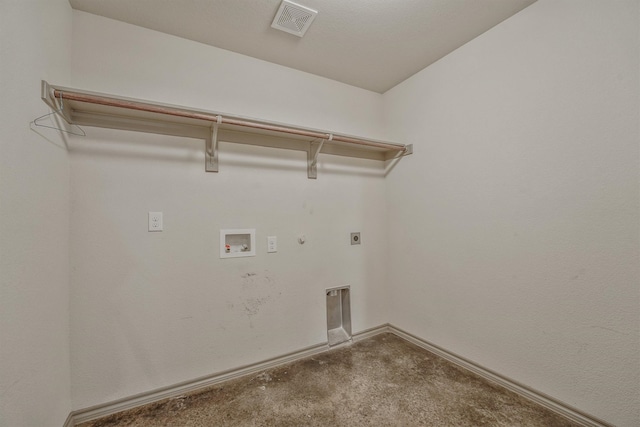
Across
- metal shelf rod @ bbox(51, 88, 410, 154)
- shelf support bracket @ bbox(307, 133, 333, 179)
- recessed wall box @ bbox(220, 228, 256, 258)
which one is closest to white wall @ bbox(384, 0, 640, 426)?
metal shelf rod @ bbox(51, 88, 410, 154)

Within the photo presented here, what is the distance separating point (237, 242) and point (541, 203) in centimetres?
200

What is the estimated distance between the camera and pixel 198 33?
171cm

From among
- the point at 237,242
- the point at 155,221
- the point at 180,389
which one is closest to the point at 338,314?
the point at 237,242

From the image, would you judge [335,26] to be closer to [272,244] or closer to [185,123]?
[185,123]

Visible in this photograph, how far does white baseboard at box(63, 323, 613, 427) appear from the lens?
1.38m

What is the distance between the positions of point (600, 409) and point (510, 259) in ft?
2.64

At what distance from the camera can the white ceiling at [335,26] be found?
1.50 m

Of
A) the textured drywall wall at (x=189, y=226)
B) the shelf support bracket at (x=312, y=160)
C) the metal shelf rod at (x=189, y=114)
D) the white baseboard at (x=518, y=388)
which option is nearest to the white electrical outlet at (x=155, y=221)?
the textured drywall wall at (x=189, y=226)

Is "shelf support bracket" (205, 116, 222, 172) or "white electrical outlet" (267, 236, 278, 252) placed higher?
"shelf support bracket" (205, 116, 222, 172)

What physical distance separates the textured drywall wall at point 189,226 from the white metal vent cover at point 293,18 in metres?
0.43

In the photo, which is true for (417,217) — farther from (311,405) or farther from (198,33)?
(198,33)

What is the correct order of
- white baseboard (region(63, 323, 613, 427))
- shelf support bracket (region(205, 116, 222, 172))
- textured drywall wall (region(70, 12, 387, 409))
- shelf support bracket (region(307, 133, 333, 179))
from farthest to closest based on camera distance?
shelf support bracket (region(307, 133, 333, 179)) → shelf support bracket (region(205, 116, 222, 172)) → textured drywall wall (region(70, 12, 387, 409)) → white baseboard (region(63, 323, 613, 427))

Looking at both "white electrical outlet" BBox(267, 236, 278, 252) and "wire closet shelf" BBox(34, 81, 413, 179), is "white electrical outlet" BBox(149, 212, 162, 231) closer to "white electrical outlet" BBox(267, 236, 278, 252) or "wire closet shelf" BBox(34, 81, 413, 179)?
"wire closet shelf" BBox(34, 81, 413, 179)

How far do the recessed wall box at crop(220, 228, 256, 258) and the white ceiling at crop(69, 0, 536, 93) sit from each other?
4.49 ft
